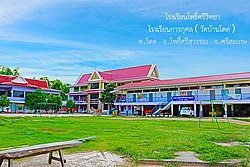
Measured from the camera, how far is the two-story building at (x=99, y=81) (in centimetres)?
4747

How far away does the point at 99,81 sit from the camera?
51.2 meters

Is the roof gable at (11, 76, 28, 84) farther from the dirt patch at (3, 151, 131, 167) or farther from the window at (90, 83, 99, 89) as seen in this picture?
the dirt patch at (3, 151, 131, 167)

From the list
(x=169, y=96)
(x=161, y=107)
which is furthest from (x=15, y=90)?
(x=169, y=96)

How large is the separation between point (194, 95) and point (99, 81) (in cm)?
2184

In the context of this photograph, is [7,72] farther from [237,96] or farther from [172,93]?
[237,96]

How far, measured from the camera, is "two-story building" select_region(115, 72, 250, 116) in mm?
30484

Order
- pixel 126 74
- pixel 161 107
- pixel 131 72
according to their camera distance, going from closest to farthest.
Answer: pixel 161 107 → pixel 131 72 → pixel 126 74

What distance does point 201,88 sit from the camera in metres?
34.7

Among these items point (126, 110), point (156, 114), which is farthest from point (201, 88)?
point (126, 110)

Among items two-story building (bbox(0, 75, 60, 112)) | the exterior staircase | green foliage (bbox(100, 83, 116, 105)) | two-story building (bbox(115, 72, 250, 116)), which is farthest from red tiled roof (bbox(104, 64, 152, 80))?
two-story building (bbox(0, 75, 60, 112))

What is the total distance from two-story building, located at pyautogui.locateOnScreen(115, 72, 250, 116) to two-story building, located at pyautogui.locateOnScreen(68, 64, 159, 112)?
216 inches

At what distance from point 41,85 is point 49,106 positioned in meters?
10.8

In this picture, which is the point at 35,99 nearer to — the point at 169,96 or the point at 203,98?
the point at 169,96

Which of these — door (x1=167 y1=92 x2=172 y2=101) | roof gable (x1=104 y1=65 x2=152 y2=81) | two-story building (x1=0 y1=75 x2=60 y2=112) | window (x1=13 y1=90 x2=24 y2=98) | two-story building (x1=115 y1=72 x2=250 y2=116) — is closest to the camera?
two-story building (x1=115 y1=72 x2=250 y2=116)
